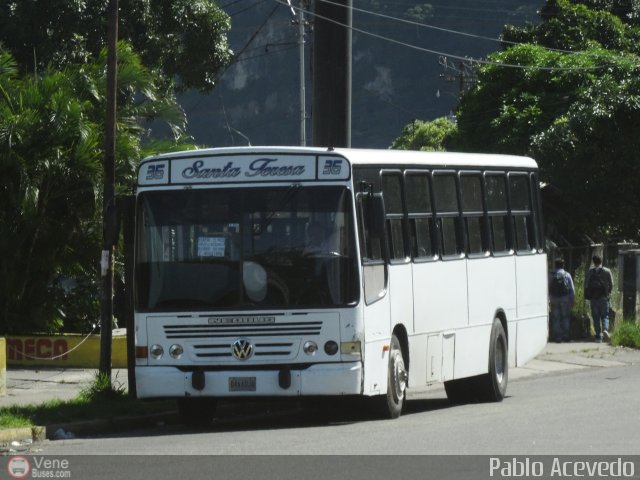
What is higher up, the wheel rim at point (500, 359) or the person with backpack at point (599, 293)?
the person with backpack at point (599, 293)

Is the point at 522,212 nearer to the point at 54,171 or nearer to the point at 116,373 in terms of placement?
the point at 116,373

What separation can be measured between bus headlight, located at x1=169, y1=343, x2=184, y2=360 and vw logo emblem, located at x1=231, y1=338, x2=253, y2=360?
0.59 m

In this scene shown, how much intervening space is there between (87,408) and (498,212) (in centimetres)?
633

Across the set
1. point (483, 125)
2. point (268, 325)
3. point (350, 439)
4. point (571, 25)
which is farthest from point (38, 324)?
point (571, 25)

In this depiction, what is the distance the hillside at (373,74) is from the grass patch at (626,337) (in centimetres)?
10672

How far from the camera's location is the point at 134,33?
27422mm

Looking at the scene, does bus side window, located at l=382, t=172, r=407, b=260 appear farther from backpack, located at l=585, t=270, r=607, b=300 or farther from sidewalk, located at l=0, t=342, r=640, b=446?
backpack, located at l=585, t=270, r=607, b=300

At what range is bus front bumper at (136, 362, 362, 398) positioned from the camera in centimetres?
1374

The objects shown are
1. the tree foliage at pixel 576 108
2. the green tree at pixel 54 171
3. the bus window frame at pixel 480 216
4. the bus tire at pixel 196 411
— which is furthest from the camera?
the tree foliage at pixel 576 108

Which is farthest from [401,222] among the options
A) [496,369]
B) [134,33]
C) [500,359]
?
[134,33]

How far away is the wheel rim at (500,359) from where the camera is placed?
17.9 m

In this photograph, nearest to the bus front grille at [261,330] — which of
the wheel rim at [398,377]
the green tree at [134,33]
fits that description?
the wheel rim at [398,377]
